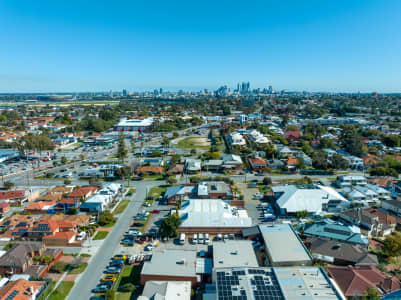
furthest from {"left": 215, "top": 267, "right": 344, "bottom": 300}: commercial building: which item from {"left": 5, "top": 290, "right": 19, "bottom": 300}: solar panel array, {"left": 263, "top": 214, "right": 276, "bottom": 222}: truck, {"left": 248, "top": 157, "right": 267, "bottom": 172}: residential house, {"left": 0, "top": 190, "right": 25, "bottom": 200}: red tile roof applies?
{"left": 0, "top": 190, "right": 25, "bottom": 200}: red tile roof

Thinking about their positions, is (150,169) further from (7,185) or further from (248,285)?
(248,285)

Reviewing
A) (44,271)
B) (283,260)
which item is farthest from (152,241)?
(283,260)

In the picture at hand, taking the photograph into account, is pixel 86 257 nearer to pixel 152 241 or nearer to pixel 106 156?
pixel 152 241

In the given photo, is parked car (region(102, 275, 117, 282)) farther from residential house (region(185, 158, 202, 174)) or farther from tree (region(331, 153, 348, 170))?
tree (region(331, 153, 348, 170))

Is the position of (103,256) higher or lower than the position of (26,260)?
lower

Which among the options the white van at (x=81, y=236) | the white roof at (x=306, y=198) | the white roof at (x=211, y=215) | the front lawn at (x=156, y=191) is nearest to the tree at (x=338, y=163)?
the white roof at (x=306, y=198)

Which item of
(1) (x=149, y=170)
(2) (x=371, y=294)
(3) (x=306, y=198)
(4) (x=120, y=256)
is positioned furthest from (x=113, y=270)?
(1) (x=149, y=170)
